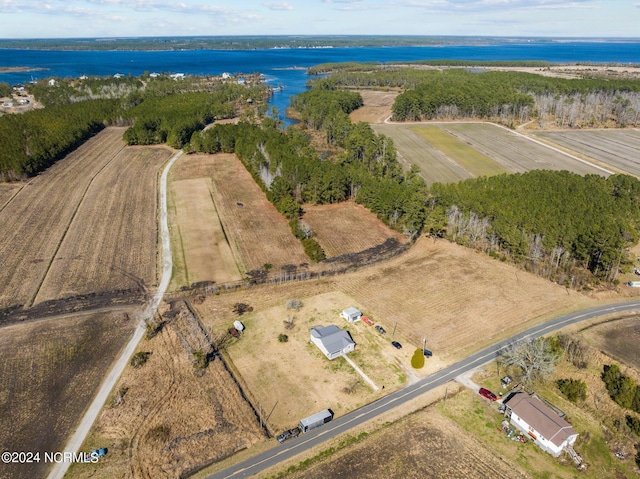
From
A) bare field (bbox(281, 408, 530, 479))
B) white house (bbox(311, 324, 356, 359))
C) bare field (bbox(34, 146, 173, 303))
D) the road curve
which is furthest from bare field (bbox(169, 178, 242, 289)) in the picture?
bare field (bbox(281, 408, 530, 479))

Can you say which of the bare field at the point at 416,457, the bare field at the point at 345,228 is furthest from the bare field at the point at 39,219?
the bare field at the point at 416,457

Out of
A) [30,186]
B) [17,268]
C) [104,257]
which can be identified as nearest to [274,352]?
[104,257]

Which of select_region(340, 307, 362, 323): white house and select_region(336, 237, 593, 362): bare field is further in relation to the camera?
select_region(340, 307, 362, 323): white house

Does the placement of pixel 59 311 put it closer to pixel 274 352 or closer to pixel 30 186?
pixel 274 352

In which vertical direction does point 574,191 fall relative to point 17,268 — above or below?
above

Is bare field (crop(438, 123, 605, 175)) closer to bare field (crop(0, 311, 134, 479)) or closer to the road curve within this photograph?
the road curve

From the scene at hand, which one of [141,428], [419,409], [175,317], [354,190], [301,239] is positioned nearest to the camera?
[141,428]

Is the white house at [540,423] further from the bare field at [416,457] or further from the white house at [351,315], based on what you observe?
the white house at [351,315]
